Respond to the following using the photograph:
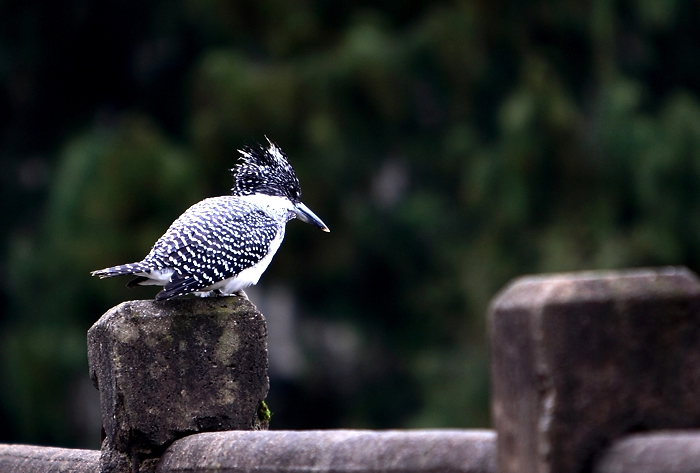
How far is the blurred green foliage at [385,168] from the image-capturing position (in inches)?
A: 464

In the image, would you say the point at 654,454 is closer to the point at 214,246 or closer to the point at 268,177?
the point at 214,246

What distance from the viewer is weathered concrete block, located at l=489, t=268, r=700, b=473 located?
5.31 feet

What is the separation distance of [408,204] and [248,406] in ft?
31.9

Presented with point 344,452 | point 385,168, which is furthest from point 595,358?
point 385,168

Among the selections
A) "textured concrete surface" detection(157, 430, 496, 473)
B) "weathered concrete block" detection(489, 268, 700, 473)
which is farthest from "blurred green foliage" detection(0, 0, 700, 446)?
"weathered concrete block" detection(489, 268, 700, 473)

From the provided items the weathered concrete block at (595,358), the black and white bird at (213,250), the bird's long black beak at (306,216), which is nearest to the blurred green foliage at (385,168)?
the bird's long black beak at (306,216)

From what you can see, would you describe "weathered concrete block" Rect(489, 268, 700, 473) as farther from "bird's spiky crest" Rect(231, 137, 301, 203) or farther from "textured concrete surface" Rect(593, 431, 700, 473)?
"bird's spiky crest" Rect(231, 137, 301, 203)

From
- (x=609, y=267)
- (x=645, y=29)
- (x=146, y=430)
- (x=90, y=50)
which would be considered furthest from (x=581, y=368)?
(x=90, y=50)

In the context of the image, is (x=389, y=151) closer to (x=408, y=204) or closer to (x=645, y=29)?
(x=408, y=204)

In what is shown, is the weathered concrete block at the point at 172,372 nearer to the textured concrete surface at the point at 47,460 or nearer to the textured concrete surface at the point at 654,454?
the textured concrete surface at the point at 47,460

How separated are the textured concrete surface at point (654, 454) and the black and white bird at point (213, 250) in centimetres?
174

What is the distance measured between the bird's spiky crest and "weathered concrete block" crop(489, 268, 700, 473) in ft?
10.3

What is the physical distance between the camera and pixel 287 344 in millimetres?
13219

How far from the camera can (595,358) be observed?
5.37 feet
